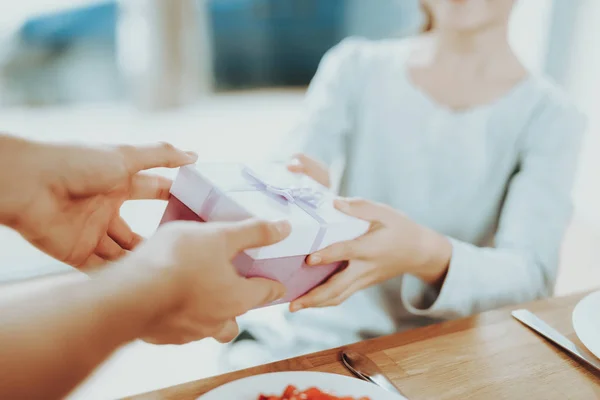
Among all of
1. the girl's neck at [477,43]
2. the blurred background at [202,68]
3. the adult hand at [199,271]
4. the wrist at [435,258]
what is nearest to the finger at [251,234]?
the adult hand at [199,271]

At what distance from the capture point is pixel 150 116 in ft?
7.92

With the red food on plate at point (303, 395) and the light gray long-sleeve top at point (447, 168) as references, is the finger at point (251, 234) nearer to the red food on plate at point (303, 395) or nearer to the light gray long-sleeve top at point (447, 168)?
the red food on plate at point (303, 395)

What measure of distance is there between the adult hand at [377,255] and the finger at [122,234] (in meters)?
0.24

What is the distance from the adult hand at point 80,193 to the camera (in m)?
0.65

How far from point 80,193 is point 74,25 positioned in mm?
1881

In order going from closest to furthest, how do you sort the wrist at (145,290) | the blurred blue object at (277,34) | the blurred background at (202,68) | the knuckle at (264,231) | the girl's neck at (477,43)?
the wrist at (145,290) → the knuckle at (264,231) → the girl's neck at (477,43) → the blurred background at (202,68) → the blurred blue object at (277,34)

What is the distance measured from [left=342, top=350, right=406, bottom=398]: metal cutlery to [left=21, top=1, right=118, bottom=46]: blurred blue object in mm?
1994

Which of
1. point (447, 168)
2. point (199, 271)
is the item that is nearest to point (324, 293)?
point (199, 271)

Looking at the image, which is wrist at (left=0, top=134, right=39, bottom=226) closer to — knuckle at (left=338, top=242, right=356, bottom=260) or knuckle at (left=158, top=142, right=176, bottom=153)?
knuckle at (left=158, top=142, right=176, bottom=153)

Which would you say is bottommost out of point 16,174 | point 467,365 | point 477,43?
point 467,365

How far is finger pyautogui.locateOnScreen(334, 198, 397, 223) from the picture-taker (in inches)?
26.4

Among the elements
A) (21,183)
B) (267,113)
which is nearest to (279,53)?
(267,113)

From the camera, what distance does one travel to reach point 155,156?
28.4 inches

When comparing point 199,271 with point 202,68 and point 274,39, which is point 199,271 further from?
point 274,39
